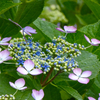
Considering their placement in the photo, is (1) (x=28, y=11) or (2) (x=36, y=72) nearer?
(2) (x=36, y=72)

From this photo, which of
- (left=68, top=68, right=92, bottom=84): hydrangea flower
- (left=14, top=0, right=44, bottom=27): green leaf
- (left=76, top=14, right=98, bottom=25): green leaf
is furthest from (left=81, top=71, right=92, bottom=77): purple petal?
(left=76, top=14, right=98, bottom=25): green leaf

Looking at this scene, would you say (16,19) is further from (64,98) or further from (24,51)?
(64,98)

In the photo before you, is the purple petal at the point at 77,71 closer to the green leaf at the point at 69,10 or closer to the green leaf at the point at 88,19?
the green leaf at the point at 88,19

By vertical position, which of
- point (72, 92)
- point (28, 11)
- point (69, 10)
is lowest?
point (69, 10)

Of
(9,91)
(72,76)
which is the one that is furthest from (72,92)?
(9,91)

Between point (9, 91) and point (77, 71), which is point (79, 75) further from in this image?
point (9, 91)

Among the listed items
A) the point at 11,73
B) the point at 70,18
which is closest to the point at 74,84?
the point at 11,73

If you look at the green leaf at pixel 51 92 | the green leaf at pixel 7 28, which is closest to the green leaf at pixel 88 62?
the green leaf at pixel 51 92

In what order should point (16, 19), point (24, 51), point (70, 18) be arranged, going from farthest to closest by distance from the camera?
point (70, 18)
point (16, 19)
point (24, 51)

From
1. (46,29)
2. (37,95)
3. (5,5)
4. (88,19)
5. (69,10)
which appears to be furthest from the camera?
(69,10)
